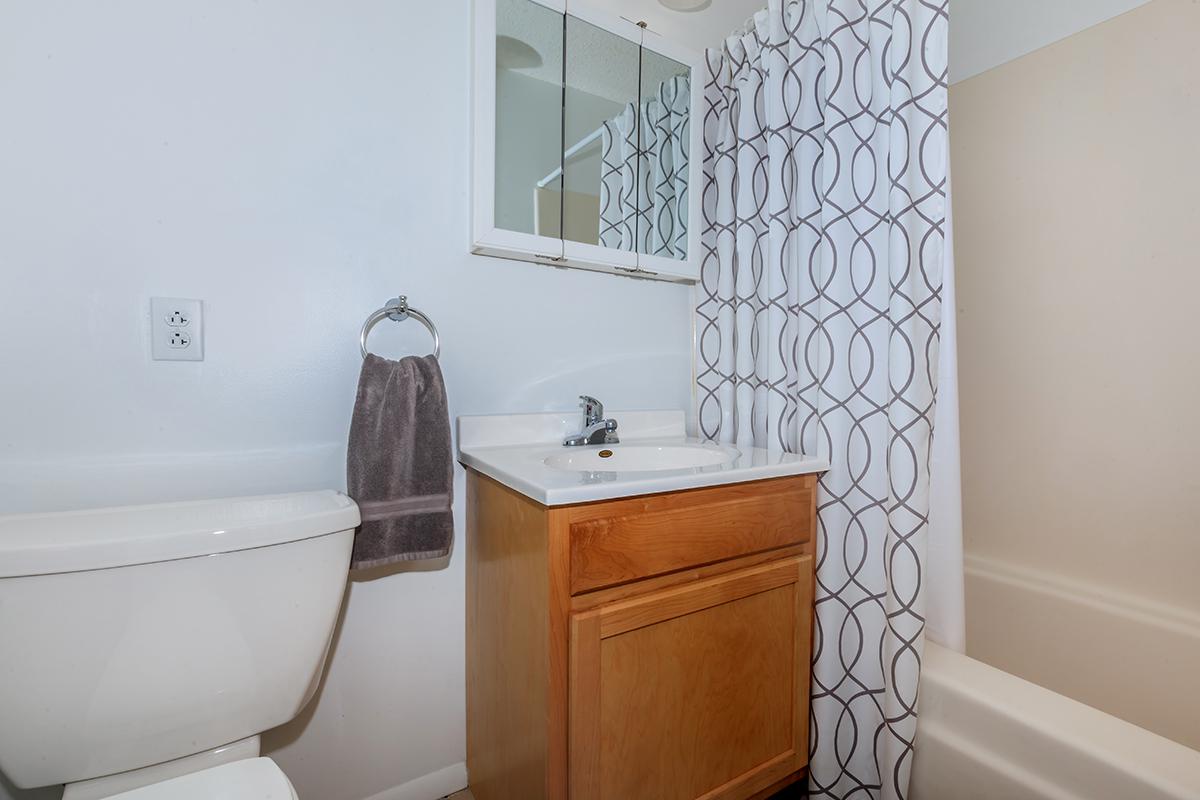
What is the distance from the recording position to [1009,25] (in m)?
1.53

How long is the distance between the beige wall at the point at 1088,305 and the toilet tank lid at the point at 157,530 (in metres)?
1.80

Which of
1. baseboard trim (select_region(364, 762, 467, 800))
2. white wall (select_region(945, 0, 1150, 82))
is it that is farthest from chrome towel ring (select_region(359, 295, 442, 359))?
white wall (select_region(945, 0, 1150, 82))

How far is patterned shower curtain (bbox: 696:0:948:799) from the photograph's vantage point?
100 cm

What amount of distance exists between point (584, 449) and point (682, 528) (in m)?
0.38

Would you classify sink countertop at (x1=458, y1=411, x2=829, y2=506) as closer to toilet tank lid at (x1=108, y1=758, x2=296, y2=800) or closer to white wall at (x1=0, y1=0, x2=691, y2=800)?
white wall at (x1=0, y1=0, x2=691, y2=800)

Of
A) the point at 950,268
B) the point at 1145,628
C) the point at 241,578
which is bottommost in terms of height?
the point at 1145,628

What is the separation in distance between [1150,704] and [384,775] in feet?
6.07

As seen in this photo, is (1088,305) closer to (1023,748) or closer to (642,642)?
(1023,748)

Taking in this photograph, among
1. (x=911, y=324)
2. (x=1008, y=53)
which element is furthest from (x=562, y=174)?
(x=1008, y=53)

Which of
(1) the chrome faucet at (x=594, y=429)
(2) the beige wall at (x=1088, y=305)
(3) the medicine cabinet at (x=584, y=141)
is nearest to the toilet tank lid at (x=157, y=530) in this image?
(1) the chrome faucet at (x=594, y=429)

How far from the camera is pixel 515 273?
127cm

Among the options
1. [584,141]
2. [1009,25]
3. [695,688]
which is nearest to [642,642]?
[695,688]

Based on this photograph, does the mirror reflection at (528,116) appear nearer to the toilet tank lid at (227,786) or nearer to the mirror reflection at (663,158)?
the mirror reflection at (663,158)

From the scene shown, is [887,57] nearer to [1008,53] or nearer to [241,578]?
[1008,53]
